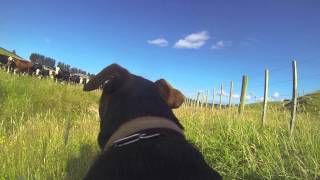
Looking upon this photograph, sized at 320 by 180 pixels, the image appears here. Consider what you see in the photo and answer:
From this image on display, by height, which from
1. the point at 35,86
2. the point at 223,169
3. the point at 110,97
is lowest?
the point at 223,169

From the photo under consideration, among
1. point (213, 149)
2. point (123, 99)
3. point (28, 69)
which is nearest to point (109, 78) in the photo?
point (123, 99)

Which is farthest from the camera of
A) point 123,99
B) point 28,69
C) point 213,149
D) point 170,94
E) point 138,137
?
point 28,69

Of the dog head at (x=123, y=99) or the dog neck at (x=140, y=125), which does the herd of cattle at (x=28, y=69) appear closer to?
the dog head at (x=123, y=99)

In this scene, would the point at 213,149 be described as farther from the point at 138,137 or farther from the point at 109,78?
the point at 138,137

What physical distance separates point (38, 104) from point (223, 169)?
45.4ft

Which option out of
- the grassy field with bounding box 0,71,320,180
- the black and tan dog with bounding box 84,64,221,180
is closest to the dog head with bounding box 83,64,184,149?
the black and tan dog with bounding box 84,64,221,180

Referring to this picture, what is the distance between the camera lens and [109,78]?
9.71 ft

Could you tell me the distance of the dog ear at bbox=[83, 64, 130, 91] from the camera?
2.95m

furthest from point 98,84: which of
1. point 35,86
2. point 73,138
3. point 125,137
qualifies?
point 35,86

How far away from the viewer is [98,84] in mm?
2951

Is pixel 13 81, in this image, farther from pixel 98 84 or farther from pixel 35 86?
pixel 98 84

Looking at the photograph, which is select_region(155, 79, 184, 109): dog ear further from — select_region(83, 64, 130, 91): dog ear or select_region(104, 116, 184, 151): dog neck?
select_region(104, 116, 184, 151): dog neck

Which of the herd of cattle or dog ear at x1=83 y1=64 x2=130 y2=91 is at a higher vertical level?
the herd of cattle

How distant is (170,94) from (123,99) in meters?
0.50
